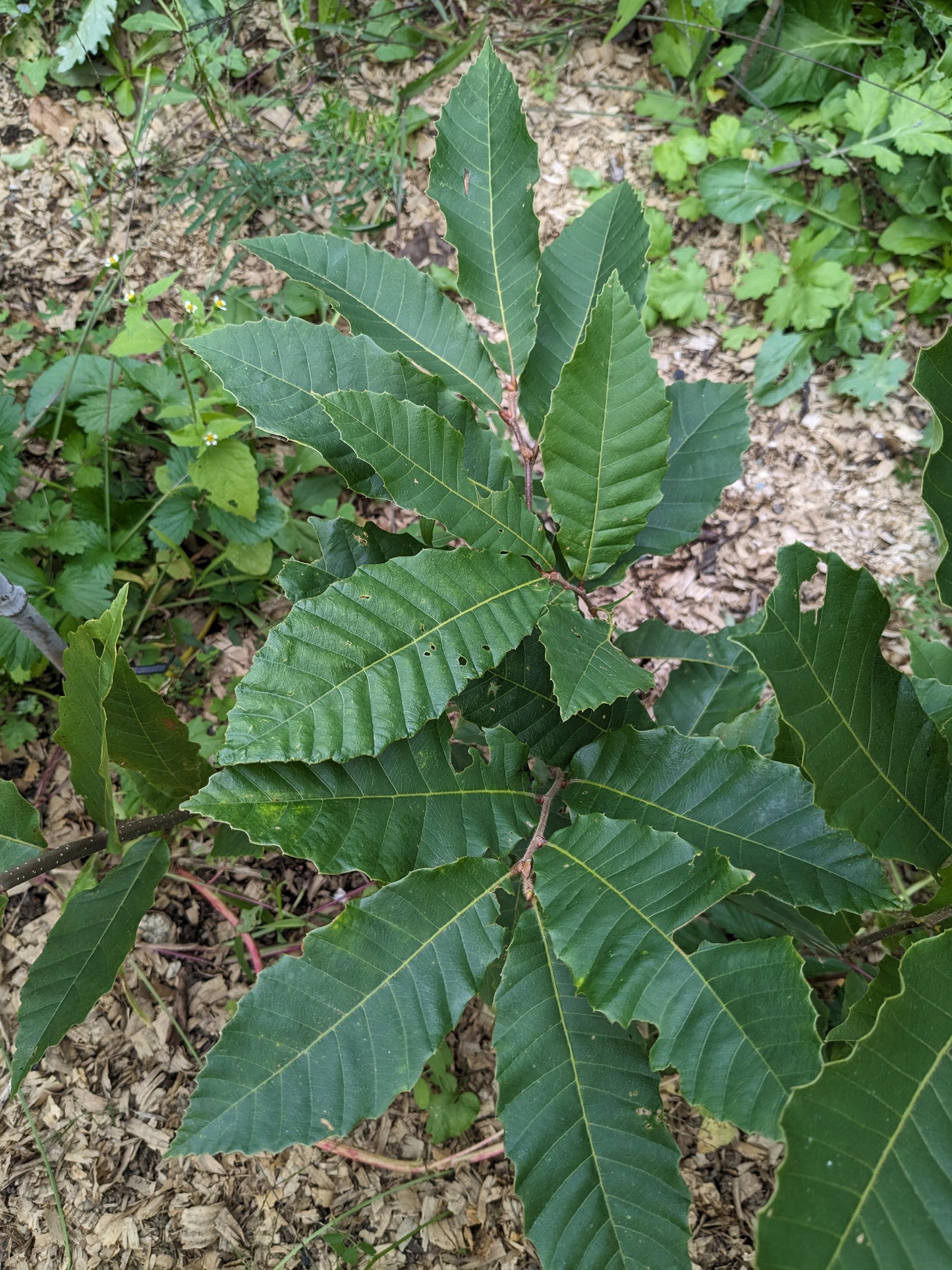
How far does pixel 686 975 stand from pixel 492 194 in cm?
109

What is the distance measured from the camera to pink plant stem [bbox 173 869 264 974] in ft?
5.54

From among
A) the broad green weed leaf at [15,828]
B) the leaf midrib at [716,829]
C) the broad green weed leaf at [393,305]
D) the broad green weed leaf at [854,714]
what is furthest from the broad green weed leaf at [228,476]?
the broad green weed leaf at [854,714]

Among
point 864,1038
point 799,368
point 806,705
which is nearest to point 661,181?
point 799,368

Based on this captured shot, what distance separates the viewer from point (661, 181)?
8.50ft

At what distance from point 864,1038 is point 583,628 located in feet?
1.75

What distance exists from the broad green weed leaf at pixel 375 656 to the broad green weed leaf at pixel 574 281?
1.22 feet

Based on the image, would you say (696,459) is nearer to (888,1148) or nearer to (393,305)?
(393,305)

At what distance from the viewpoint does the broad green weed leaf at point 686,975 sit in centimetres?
85

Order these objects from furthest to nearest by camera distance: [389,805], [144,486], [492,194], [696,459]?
[144,486]
[696,459]
[492,194]
[389,805]

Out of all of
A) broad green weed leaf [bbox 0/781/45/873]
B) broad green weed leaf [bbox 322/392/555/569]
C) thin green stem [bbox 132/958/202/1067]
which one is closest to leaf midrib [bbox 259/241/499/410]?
broad green weed leaf [bbox 322/392/555/569]

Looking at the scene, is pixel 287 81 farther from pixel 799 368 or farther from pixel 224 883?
pixel 224 883

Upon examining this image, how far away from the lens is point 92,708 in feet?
3.40

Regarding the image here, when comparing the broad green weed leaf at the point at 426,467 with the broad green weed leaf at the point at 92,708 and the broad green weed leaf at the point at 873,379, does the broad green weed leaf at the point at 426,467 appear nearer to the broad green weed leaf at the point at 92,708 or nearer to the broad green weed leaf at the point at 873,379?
the broad green weed leaf at the point at 92,708

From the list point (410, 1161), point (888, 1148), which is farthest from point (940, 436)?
point (410, 1161)
